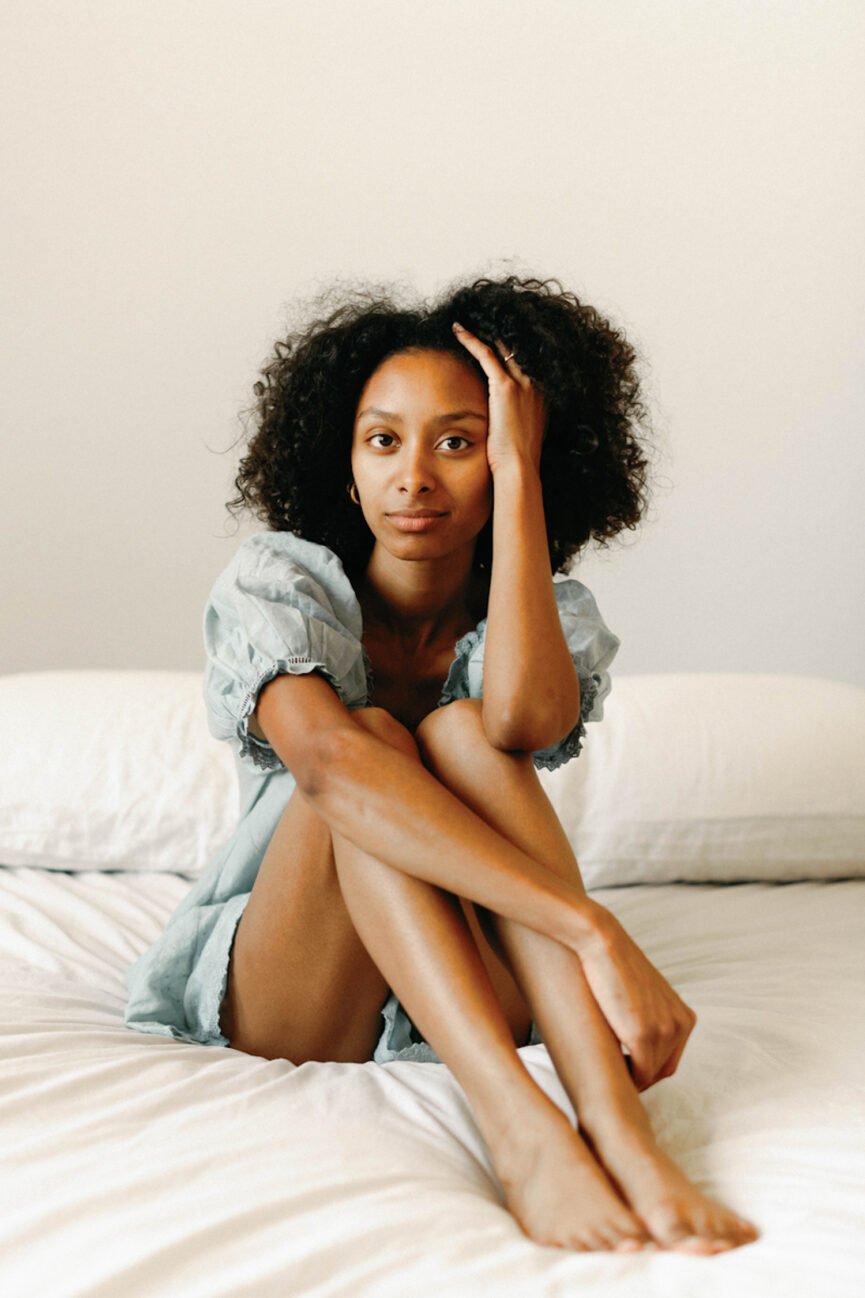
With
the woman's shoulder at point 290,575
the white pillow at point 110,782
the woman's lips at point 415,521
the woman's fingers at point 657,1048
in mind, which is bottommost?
the white pillow at point 110,782

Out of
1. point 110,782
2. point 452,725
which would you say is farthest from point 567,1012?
point 110,782

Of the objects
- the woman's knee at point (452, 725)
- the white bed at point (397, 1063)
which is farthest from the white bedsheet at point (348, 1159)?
the woman's knee at point (452, 725)

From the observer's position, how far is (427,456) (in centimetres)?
121

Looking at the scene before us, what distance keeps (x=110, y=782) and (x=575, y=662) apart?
677 mm

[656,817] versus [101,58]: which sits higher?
[101,58]

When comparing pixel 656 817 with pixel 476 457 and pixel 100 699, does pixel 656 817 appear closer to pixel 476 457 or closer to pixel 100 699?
pixel 476 457

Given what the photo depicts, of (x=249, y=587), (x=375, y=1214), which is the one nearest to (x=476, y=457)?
(x=249, y=587)

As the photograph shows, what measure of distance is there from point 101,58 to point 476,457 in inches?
50.1

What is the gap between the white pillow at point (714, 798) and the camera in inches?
64.9

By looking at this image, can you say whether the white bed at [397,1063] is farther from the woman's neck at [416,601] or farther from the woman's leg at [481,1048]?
the woman's neck at [416,601]

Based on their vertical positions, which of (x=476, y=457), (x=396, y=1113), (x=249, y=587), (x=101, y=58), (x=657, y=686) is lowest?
(x=396, y=1113)

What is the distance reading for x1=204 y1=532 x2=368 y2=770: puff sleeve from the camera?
1104 millimetres

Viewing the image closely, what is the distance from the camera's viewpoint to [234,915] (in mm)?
1154

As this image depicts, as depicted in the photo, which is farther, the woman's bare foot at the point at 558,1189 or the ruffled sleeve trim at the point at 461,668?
the ruffled sleeve trim at the point at 461,668
